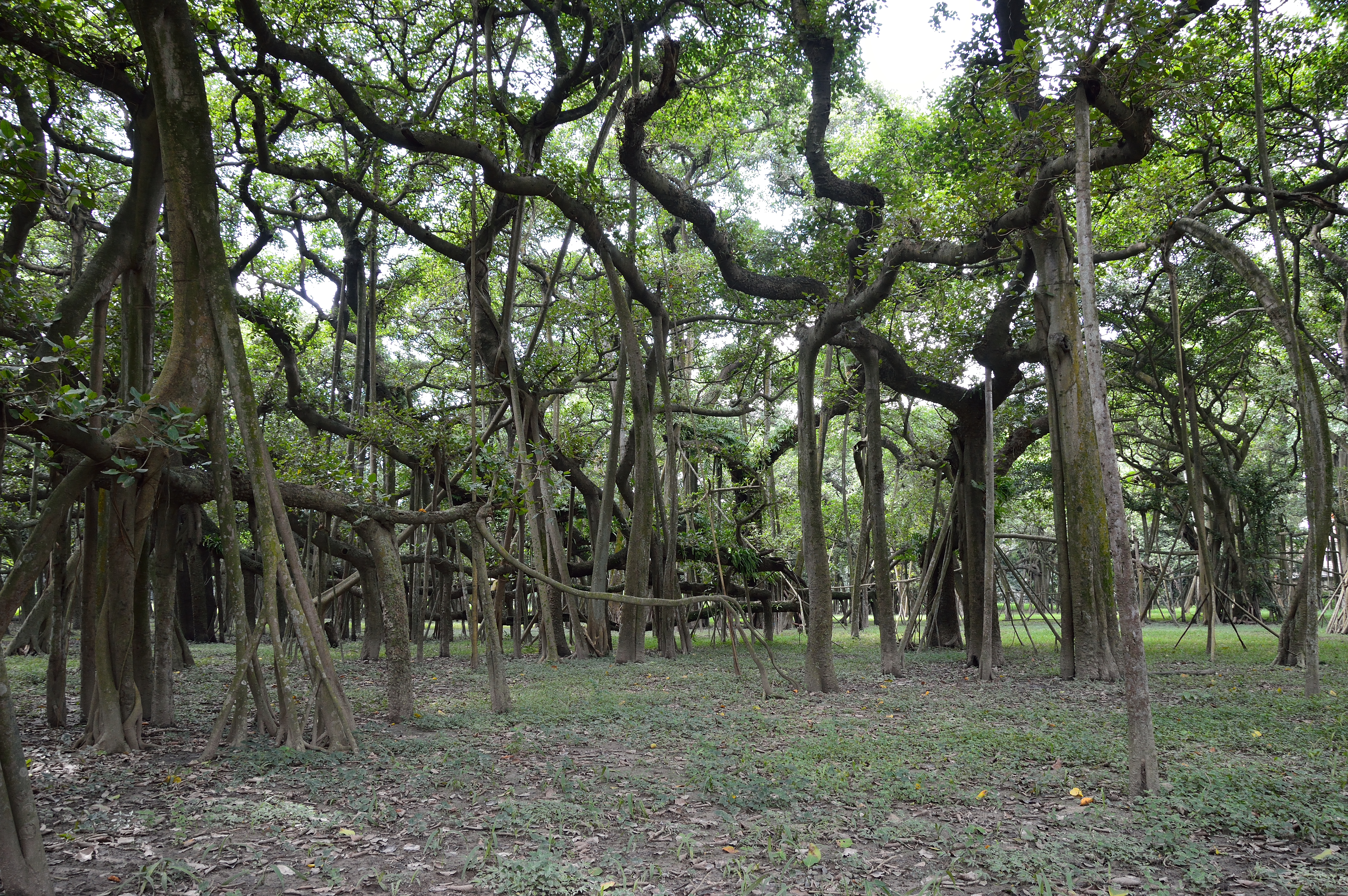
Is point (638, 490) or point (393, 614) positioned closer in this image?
point (393, 614)

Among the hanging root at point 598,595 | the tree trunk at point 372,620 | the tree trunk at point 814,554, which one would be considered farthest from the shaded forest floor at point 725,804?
the tree trunk at point 372,620

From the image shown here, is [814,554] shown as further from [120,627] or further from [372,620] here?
[372,620]

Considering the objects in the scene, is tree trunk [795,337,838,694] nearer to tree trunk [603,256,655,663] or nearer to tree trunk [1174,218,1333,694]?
tree trunk [603,256,655,663]

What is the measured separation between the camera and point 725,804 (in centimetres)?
392

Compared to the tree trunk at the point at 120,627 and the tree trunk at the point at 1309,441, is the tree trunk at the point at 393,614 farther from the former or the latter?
the tree trunk at the point at 1309,441

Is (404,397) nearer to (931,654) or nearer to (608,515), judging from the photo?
(608,515)

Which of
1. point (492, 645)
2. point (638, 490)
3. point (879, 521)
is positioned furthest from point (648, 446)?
point (492, 645)

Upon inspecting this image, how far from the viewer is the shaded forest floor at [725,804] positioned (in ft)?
9.72

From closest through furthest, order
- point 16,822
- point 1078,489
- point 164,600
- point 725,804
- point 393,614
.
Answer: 1. point 16,822
2. point 725,804
3. point 164,600
4. point 393,614
5. point 1078,489

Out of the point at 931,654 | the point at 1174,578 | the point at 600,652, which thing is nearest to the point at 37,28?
the point at 600,652

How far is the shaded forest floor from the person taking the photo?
9.72 feet

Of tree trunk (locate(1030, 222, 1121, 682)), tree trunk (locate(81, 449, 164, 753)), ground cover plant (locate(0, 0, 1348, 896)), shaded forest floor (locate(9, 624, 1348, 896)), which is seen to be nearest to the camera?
shaded forest floor (locate(9, 624, 1348, 896))

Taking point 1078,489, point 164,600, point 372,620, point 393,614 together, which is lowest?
point 372,620

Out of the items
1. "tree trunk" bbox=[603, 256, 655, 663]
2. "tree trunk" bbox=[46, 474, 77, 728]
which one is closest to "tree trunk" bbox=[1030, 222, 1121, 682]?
"tree trunk" bbox=[603, 256, 655, 663]
